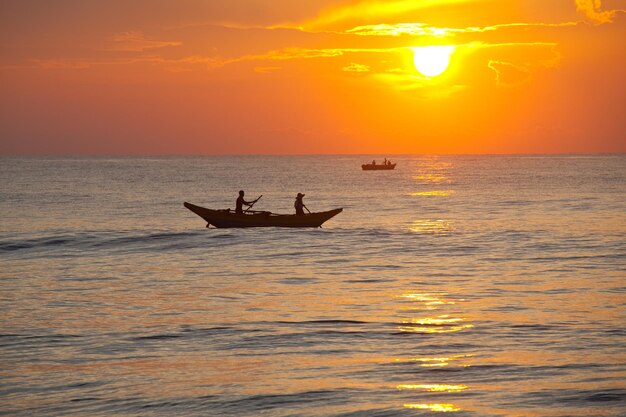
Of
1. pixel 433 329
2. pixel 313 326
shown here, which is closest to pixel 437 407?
pixel 433 329

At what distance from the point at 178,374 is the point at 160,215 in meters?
46.9

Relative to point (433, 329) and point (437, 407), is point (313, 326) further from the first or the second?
point (437, 407)

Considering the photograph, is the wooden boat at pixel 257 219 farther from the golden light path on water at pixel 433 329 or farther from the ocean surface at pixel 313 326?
the golden light path on water at pixel 433 329

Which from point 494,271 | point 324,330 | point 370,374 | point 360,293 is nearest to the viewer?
point 370,374

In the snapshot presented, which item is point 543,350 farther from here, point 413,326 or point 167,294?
point 167,294

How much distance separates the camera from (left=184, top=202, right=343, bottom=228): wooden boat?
46062 millimetres

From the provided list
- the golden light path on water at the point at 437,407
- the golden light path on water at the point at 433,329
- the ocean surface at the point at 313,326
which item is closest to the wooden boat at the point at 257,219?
the ocean surface at the point at 313,326

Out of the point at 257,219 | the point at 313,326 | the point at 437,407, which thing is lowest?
the point at 437,407

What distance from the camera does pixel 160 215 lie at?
62.1m

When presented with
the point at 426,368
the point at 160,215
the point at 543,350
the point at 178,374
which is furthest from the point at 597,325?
the point at 160,215

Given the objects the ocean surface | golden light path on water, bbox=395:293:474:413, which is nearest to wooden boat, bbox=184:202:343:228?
the ocean surface

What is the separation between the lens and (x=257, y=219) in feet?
151

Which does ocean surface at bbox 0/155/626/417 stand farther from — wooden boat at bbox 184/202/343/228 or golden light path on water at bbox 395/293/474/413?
wooden boat at bbox 184/202/343/228

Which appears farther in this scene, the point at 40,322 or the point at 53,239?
the point at 53,239
